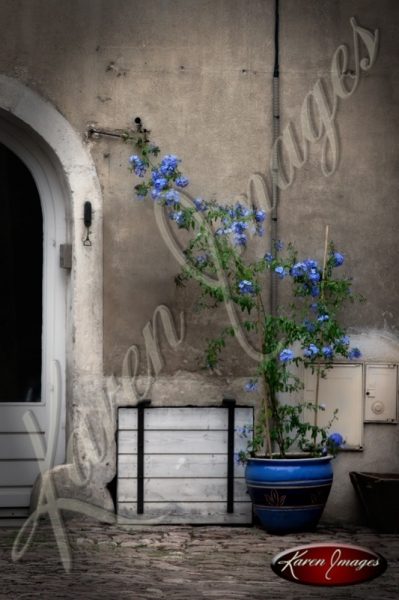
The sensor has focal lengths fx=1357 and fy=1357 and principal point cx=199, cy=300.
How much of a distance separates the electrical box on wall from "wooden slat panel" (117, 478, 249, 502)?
3.26ft

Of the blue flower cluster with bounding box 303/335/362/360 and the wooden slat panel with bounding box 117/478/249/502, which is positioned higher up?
the blue flower cluster with bounding box 303/335/362/360

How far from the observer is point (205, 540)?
848 centimetres

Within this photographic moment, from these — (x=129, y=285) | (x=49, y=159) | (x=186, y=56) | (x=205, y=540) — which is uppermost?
(x=186, y=56)

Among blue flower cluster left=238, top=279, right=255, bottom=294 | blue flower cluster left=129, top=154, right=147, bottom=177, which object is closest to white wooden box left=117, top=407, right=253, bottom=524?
blue flower cluster left=238, top=279, right=255, bottom=294

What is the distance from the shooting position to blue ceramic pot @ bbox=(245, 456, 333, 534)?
8445 mm

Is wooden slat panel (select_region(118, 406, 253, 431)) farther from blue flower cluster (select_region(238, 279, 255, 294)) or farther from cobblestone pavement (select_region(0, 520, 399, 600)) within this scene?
blue flower cluster (select_region(238, 279, 255, 294))

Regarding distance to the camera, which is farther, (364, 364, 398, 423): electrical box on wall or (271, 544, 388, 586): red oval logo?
(364, 364, 398, 423): electrical box on wall

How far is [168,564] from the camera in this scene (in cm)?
776

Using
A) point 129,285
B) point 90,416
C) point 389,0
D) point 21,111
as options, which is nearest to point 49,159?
point 21,111

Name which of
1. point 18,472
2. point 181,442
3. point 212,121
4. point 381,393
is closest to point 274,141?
point 212,121

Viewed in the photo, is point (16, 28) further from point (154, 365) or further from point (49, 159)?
point (154, 365)

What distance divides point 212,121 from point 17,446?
100 inches

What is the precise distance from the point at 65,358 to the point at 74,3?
7.75 feet

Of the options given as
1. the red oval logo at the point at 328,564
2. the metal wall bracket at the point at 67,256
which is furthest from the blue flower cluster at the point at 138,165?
the red oval logo at the point at 328,564
